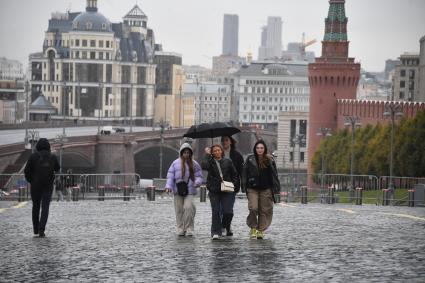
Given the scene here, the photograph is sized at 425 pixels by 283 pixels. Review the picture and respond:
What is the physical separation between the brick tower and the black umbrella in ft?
293

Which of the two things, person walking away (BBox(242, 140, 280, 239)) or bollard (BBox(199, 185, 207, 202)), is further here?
bollard (BBox(199, 185, 207, 202))

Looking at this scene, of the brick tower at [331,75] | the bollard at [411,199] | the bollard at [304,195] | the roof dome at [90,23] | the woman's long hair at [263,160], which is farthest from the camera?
the roof dome at [90,23]

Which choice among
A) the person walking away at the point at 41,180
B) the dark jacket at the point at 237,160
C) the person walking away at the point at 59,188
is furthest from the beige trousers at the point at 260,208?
the person walking away at the point at 59,188

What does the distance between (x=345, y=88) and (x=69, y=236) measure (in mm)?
94997

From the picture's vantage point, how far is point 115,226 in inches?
933

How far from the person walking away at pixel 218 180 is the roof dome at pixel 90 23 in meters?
174

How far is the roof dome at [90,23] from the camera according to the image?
632 ft

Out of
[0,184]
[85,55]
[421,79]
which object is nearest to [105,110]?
[85,55]

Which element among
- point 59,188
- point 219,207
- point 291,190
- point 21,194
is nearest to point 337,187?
point 291,190

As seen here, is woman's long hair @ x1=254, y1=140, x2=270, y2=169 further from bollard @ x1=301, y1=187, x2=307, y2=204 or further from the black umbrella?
bollard @ x1=301, y1=187, x2=307, y2=204

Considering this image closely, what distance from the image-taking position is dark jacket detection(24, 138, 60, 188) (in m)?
21.2

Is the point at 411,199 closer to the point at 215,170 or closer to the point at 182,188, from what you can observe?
the point at 182,188

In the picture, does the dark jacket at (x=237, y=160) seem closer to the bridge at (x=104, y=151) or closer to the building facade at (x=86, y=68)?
the bridge at (x=104, y=151)

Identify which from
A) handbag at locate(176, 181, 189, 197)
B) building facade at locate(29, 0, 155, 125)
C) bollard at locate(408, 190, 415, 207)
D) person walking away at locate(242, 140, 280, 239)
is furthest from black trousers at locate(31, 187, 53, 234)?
building facade at locate(29, 0, 155, 125)
